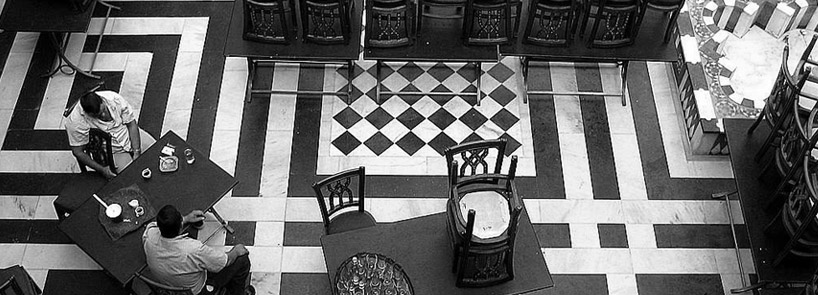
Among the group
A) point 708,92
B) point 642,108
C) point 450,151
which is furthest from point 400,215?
point 708,92

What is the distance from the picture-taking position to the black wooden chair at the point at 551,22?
6867 millimetres

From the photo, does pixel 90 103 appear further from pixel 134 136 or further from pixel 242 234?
pixel 242 234

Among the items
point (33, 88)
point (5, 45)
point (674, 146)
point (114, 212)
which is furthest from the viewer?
point (5, 45)

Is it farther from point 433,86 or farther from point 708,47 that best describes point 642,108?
point 433,86

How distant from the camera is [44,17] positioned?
727cm

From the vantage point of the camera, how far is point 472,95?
7.66m

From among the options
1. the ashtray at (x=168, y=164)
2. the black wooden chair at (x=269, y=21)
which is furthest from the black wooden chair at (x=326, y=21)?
the ashtray at (x=168, y=164)

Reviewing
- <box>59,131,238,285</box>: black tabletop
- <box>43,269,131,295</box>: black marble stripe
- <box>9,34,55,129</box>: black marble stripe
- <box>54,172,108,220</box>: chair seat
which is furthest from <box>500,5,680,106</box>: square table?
<box>9,34,55,129</box>: black marble stripe

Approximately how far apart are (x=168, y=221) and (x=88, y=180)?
1537mm

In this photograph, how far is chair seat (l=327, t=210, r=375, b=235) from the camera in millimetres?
6082

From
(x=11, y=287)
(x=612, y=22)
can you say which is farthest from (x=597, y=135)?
(x=11, y=287)

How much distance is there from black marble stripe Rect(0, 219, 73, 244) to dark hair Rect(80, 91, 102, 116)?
1205mm

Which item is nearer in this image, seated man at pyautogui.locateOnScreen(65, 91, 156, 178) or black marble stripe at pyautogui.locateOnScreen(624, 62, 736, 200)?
seated man at pyautogui.locateOnScreen(65, 91, 156, 178)

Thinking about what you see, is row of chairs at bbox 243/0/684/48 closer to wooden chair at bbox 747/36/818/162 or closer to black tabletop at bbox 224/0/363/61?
black tabletop at bbox 224/0/363/61
